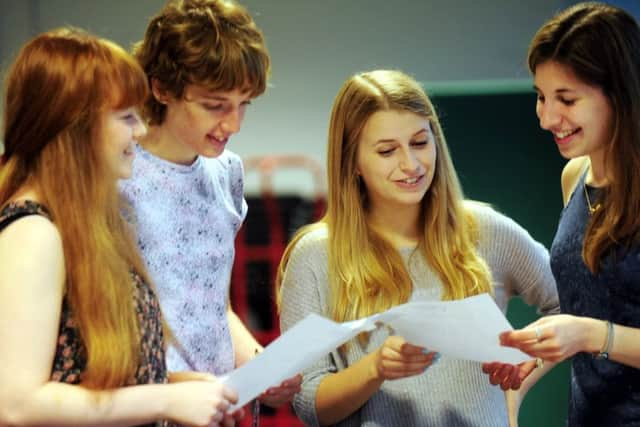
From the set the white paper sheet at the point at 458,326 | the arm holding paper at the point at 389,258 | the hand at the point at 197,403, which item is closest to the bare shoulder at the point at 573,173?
the arm holding paper at the point at 389,258

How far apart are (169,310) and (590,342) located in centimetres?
87

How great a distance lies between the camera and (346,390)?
72.7 inches

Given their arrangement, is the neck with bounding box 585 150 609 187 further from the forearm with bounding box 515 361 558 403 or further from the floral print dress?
the floral print dress

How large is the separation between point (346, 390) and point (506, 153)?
5.13ft

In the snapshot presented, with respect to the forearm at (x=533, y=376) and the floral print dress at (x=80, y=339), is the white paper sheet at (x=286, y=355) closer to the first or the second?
→ the floral print dress at (x=80, y=339)

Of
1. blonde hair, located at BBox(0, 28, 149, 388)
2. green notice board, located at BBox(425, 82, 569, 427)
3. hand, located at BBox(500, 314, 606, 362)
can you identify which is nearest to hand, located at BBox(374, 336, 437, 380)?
hand, located at BBox(500, 314, 606, 362)

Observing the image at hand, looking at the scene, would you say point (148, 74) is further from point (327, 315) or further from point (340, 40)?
point (340, 40)

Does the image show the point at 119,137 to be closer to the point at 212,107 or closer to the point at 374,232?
the point at 212,107

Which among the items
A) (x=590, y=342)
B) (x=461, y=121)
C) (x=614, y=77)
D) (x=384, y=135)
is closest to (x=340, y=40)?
(x=461, y=121)

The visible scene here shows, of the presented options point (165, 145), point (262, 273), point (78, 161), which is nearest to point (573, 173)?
point (165, 145)

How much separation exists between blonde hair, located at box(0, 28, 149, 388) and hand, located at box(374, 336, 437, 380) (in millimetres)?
528

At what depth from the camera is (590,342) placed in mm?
1719

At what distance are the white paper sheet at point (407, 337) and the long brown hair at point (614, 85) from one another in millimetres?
370

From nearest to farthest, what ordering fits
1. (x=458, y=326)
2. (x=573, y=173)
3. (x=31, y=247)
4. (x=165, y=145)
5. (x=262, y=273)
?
(x=31, y=247) < (x=458, y=326) < (x=165, y=145) < (x=573, y=173) < (x=262, y=273)
